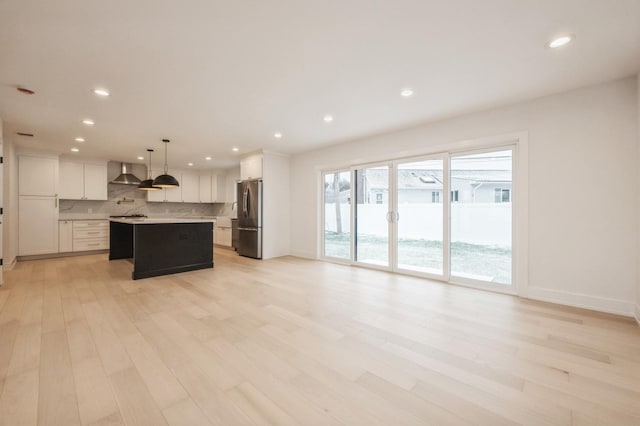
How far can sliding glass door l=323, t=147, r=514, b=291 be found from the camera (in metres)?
3.70

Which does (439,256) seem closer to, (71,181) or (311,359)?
(311,359)

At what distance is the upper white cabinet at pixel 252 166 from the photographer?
6.20 metres

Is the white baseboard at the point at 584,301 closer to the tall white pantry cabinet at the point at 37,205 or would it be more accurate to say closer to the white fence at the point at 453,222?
the white fence at the point at 453,222

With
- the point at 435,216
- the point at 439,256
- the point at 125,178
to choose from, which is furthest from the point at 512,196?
the point at 125,178

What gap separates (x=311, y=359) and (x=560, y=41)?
10.5 feet

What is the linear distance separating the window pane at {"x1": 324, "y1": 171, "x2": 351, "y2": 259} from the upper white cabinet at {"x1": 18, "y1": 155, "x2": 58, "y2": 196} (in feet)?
20.6

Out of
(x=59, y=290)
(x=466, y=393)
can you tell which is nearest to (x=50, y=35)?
(x=59, y=290)

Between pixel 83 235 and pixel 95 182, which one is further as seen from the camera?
pixel 95 182

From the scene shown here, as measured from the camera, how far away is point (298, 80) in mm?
2836

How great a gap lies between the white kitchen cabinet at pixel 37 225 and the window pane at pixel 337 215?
627 cm

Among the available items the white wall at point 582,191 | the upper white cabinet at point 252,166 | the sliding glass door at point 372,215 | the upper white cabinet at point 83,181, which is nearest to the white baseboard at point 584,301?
the white wall at point 582,191

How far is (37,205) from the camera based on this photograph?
590 cm

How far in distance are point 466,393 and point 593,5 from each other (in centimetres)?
268

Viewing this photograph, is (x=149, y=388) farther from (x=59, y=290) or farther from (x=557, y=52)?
(x=557, y=52)
